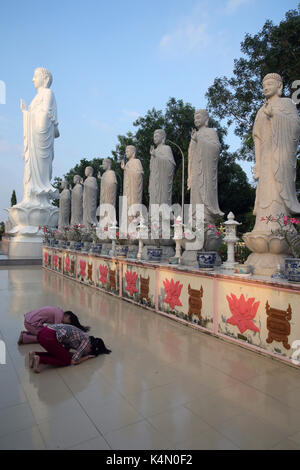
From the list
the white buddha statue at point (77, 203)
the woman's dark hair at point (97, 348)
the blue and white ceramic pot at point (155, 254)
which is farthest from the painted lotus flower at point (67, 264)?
the woman's dark hair at point (97, 348)

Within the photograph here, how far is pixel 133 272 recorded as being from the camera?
5312 millimetres

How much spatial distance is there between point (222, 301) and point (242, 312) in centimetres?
30

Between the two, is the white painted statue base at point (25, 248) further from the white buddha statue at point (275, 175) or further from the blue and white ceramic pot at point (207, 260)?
the white buddha statue at point (275, 175)

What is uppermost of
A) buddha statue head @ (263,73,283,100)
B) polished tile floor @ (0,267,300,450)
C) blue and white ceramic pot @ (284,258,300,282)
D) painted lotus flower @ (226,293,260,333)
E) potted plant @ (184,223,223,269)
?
buddha statue head @ (263,73,283,100)

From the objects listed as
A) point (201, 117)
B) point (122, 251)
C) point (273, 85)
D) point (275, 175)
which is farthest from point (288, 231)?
point (122, 251)

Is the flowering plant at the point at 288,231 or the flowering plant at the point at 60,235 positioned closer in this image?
the flowering plant at the point at 288,231

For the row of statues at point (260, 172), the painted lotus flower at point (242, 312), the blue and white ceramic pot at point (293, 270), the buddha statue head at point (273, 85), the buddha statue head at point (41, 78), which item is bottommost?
the painted lotus flower at point (242, 312)

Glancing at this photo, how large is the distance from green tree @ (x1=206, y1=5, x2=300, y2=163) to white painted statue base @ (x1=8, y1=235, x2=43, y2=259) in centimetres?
874

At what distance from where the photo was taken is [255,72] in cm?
1054

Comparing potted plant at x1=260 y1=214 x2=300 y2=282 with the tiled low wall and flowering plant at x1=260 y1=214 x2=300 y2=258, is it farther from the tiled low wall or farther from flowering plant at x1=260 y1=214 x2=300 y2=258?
the tiled low wall

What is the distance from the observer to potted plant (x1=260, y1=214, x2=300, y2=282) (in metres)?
2.97

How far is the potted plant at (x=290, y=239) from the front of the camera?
2.97 metres

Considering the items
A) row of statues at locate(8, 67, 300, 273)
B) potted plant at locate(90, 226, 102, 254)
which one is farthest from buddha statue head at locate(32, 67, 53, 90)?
potted plant at locate(90, 226, 102, 254)

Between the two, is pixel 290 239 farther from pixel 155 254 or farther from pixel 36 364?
pixel 36 364
